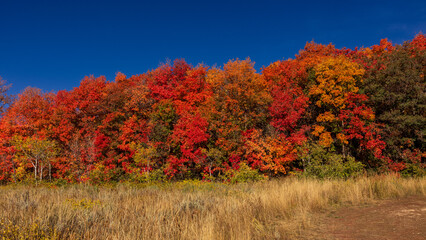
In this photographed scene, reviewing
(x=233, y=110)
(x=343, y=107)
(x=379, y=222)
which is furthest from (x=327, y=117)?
(x=379, y=222)

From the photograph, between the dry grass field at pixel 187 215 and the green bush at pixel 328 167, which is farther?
the green bush at pixel 328 167

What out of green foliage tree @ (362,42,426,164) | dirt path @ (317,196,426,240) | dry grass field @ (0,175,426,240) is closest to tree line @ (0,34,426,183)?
green foliage tree @ (362,42,426,164)

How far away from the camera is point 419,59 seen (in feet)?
71.7

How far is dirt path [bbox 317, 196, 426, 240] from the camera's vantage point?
19.3 ft

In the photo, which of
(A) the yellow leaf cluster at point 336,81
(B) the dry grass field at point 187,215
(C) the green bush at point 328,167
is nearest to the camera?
(B) the dry grass field at point 187,215

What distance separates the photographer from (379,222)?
6.94m

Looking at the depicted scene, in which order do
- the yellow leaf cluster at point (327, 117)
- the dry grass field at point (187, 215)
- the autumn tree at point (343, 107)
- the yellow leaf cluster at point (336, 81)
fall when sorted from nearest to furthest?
1. the dry grass field at point (187, 215)
2. the autumn tree at point (343, 107)
3. the yellow leaf cluster at point (336, 81)
4. the yellow leaf cluster at point (327, 117)

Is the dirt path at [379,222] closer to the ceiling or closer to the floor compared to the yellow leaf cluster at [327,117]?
closer to the floor

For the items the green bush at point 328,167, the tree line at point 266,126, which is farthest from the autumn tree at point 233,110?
the green bush at point 328,167

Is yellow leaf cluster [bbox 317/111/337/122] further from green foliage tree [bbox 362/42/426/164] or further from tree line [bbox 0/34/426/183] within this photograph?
green foliage tree [bbox 362/42/426/164]

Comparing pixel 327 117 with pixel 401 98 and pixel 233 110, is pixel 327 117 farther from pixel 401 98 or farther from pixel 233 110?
pixel 233 110

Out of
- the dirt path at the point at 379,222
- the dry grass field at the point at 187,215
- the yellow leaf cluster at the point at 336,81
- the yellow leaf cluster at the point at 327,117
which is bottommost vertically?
the dirt path at the point at 379,222

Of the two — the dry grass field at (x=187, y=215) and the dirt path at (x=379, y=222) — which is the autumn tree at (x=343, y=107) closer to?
the dry grass field at (x=187, y=215)

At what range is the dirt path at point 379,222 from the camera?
5891 mm
